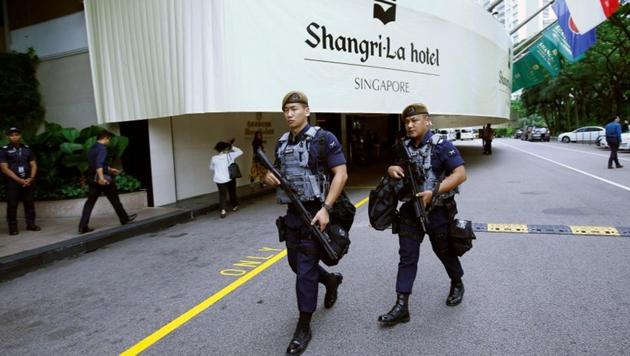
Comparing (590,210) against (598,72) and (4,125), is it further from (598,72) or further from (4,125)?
(598,72)

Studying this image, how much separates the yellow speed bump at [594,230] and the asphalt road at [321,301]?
0.27m

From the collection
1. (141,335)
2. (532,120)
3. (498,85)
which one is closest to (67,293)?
(141,335)

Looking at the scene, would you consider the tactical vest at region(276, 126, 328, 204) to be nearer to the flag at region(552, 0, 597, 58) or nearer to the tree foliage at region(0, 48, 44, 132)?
the tree foliage at region(0, 48, 44, 132)

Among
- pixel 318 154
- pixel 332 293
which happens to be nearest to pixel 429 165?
pixel 318 154

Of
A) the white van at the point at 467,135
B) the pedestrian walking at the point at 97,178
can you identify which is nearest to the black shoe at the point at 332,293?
the pedestrian walking at the point at 97,178

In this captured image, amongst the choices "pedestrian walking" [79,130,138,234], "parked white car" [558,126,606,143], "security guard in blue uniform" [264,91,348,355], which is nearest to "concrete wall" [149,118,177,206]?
"pedestrian walking" [79,130,138,234]

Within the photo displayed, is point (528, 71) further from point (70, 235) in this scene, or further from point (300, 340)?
point (300, 340)

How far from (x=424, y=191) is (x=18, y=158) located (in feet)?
22.7

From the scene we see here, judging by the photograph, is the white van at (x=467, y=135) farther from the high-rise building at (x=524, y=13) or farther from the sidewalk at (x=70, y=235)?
the sidewalk at (x=70, y=235)

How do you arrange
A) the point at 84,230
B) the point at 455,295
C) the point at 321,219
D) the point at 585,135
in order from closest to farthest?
1. the point at 321,219
2. the point at 455,295
3. the point at 84,230
4. the point at 585,135

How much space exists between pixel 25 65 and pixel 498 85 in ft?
52.8

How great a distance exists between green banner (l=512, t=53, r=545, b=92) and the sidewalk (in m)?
22.4

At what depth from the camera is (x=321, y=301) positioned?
3.98m

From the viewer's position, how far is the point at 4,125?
33.3 ft
